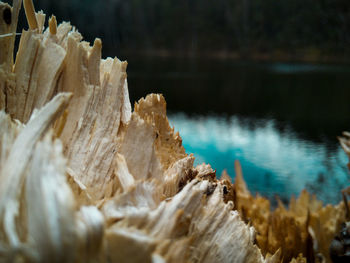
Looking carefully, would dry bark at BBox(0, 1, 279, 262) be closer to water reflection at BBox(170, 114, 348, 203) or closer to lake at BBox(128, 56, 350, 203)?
lake at BBox(128, 56, 350, 203)

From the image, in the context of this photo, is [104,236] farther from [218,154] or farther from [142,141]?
[218,154]

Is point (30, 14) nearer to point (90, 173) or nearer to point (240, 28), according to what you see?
point (90, 173)

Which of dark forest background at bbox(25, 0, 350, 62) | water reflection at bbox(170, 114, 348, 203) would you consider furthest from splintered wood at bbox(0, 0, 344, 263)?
dark forest background at bbox(25, 0, 350, 62)

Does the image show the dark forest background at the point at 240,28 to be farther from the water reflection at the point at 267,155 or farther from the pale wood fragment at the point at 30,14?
the pale wood fragment at the point at 30,14

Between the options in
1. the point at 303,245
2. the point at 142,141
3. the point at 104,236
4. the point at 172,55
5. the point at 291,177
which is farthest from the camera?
the point at 172,55

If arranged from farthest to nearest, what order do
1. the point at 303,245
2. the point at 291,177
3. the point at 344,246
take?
the point at 291,177
the point at 303,245
the point at 344,246

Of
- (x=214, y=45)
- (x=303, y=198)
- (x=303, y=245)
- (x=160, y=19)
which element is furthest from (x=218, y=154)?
(x=214, y=45)
